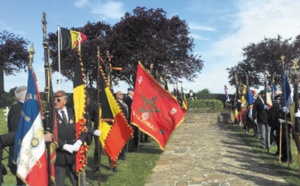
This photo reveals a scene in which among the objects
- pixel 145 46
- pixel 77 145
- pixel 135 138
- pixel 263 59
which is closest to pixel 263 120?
pixel 135 138

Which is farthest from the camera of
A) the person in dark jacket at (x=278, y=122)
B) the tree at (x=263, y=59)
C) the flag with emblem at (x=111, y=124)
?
the tree at (x=263, y=59)

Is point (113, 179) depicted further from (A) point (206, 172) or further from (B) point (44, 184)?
(B) point (44, 184)

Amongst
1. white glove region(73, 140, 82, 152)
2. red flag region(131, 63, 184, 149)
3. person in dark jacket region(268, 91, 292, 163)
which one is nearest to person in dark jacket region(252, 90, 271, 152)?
person in dark jacket region(268, 91, 292, 163)

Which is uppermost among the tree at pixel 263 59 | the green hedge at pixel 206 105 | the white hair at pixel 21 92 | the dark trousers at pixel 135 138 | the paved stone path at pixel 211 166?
the tree at pixel 263 59

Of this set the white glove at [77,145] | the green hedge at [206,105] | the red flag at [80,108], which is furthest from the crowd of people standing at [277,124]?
the green hedge at [206,105]

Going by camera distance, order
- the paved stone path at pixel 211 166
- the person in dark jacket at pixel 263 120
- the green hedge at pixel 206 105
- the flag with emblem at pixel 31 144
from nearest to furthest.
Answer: the flag with emblem at pixel 31 144, the paved stone path at pixel 211 166, the person in dark jacket at pixel 263 120, the green hedge at pixel 206 105

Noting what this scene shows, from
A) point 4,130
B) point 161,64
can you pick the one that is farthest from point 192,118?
point 4,130

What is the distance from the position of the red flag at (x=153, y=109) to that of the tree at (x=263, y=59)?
2702 cm

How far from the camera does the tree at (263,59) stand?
3528 cm

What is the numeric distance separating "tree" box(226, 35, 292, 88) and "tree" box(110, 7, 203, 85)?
813 centimetres

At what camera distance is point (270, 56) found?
36000 millimetres

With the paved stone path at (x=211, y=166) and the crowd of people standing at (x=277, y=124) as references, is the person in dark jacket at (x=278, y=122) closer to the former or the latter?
the crowd of people standing at (x=277, y=124)

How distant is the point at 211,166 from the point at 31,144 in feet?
19.7

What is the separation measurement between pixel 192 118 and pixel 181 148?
11067 mm
